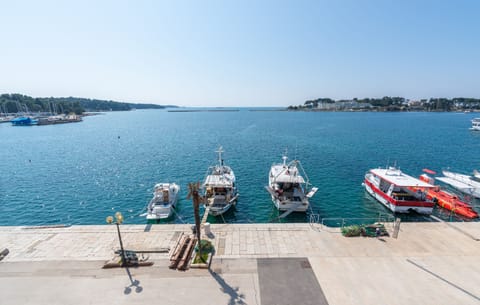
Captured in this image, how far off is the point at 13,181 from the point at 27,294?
1432 inches

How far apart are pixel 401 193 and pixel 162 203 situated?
28628 mm

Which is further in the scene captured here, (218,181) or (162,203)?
(218,181)

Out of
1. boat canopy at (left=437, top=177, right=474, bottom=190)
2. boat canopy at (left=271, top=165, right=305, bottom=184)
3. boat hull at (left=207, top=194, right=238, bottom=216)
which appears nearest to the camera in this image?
boat hull at (left=207, top=194, right=238, bottom=216)

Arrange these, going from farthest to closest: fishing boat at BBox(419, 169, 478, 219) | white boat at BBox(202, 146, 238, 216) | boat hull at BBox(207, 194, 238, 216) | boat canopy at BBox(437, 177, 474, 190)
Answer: boat canopy at BBox(437, 177, 474, 190)
white boat at BBox(202, 146, 238, 216)
boat hull at BBox(207, 194, 238, 216)
fishing boat at BBox(419, 169, 478, 219)

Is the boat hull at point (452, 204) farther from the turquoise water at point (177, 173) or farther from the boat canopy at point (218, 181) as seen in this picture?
the boat canopy at point (218, 181)

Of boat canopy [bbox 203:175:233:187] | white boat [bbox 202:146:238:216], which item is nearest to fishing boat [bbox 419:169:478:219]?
white boat [bbox 202:146:238:216]

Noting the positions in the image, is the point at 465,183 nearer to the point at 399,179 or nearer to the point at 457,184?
the point at 457,184

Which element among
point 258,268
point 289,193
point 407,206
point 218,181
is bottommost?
point 407,206

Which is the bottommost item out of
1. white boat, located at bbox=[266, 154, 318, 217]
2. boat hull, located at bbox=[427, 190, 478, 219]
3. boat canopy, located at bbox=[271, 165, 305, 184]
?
boat hull, located at bbox=[427, 190, 478, 219]

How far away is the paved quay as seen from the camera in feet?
34.5

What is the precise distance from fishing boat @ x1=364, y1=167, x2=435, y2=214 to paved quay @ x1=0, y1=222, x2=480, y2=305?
674 centimetres

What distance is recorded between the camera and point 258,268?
12453 mm

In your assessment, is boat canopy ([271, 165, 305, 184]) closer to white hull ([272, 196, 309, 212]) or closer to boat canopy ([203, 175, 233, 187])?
white hull ([272, 196, 309, 212])

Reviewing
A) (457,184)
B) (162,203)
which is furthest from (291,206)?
(457,184)
